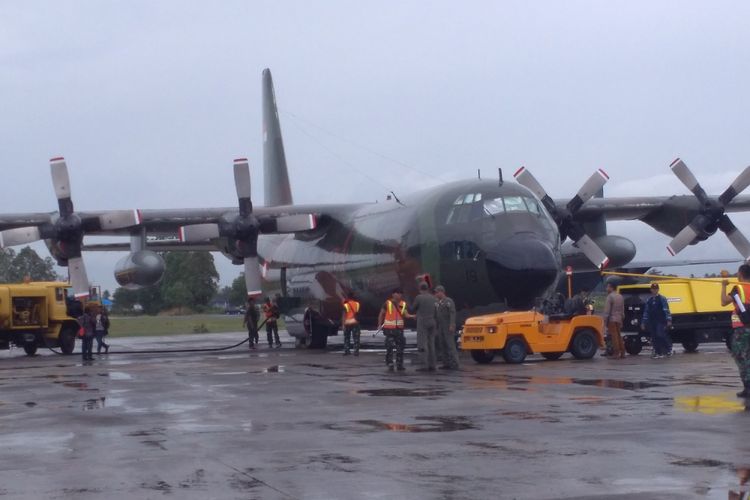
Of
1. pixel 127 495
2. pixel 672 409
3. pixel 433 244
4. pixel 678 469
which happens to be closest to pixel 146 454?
pixel 127 495

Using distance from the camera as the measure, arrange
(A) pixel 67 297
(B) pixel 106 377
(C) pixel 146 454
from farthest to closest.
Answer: (A) pixel 67 297 → (B) pixel 106 377 → (C) pixel 146 454

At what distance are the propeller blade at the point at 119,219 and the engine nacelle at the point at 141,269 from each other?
907 mm

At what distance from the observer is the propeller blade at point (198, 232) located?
29211 mm

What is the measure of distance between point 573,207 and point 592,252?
1491mm

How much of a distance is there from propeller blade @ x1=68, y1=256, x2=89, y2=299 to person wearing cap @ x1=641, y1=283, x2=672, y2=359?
50.3 feet

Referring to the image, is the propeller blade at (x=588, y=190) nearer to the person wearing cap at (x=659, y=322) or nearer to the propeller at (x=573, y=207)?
the propeller at (x=573, y=207)

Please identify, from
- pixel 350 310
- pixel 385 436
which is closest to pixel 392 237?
pixel 350 310

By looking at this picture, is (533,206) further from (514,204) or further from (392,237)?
(392,237)

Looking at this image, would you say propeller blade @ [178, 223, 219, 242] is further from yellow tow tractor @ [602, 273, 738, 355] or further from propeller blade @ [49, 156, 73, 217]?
yellow tow tractor @ [602, 273, 738, 355]

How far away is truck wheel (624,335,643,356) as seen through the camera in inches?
885

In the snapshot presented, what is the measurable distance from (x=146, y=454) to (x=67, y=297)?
24196mm

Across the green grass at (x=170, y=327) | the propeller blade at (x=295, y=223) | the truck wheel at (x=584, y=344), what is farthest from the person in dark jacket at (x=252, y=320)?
the green grass at (x=170, y=327)

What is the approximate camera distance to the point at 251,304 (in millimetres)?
29703

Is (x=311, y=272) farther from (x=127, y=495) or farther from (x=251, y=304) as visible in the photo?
(x=127, y=495)
